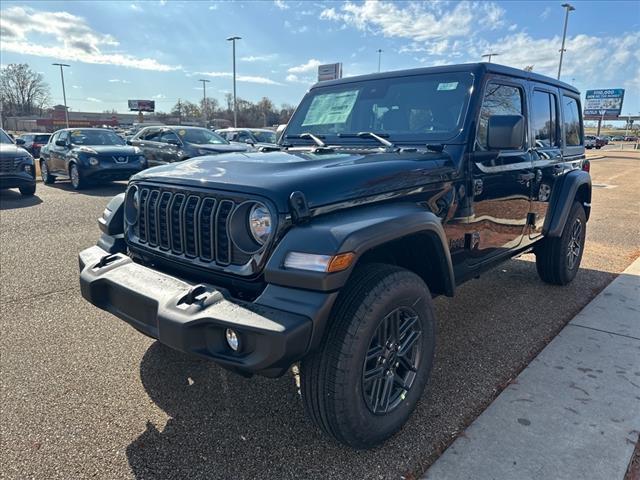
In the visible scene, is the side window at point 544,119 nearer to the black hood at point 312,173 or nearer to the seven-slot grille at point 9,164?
the black hood at point 312,173

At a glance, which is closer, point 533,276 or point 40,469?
point 40,469

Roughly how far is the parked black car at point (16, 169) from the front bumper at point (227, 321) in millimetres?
9495

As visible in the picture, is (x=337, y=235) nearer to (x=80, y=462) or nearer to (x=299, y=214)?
(x=299, y=214)

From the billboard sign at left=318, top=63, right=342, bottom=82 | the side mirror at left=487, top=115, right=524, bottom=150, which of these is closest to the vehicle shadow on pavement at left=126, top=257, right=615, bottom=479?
the side mirror at left=487, top=115, right=524, bottom=150

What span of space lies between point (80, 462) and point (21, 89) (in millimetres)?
103842

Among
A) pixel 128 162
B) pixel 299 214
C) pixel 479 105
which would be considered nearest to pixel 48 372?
pixel 299 214

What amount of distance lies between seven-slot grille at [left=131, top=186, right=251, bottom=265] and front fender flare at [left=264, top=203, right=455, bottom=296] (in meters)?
0.26

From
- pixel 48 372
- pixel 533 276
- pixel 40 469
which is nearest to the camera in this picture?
pixel 40 469

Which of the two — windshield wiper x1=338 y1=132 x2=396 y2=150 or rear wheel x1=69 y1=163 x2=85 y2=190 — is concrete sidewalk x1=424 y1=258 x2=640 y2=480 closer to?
windshield wiper x1=338 y1=132 x2=396 y2=150

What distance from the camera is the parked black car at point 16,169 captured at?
980 cm

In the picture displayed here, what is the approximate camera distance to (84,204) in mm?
9484

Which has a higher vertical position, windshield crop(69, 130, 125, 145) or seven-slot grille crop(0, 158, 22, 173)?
windshield crop(69, 130, 125, 145)

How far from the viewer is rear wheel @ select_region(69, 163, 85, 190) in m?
11.5

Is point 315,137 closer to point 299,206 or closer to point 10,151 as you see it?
point 299,206
